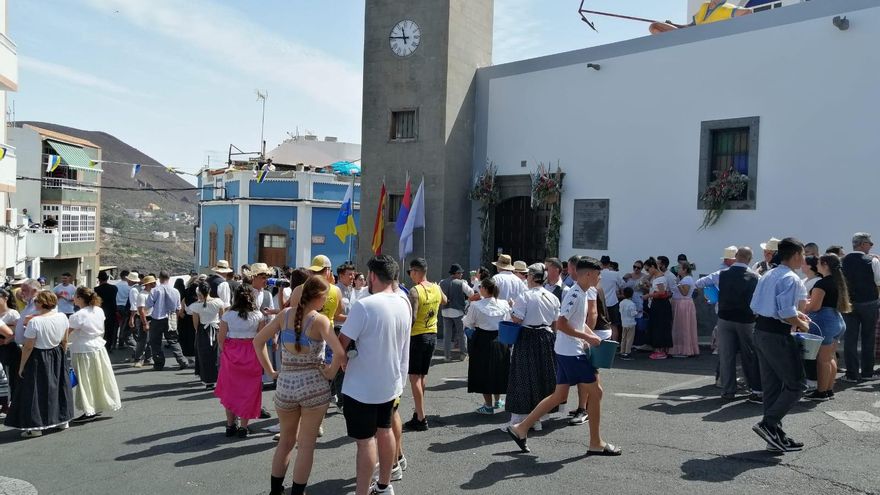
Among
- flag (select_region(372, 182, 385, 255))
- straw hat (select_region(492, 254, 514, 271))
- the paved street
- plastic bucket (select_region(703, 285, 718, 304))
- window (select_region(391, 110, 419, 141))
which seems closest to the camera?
the paved street

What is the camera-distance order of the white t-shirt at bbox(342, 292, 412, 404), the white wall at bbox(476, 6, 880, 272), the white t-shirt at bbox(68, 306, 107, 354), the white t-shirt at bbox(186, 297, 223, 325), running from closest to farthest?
the white t-shirt at bbox(342, 292, 412, 404), the white t-shirt at bbox(68, 306, 107, 354), the white t-shirt at bbox(186, 297, 223, 325), the white wall at bbox(476, 6, 880, 272)

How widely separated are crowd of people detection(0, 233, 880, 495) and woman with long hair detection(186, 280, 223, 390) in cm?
2

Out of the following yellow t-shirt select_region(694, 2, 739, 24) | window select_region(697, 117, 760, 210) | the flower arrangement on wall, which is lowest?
the flower arrangement on wall

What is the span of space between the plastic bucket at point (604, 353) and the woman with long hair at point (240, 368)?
3.33 metres

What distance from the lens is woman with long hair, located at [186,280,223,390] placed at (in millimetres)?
9461

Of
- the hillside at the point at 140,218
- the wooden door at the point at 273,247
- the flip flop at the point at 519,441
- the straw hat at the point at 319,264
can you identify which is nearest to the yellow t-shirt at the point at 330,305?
the straw hat at the point at 319,264

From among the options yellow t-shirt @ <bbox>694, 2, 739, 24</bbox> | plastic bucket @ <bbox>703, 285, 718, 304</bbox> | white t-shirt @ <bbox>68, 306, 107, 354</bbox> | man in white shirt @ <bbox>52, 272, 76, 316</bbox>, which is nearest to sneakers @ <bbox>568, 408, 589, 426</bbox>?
plastic bucket @ <bbox>703, 285, 718, 304</bbox>

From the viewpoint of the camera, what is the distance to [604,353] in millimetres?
5973

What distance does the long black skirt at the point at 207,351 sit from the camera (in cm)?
954

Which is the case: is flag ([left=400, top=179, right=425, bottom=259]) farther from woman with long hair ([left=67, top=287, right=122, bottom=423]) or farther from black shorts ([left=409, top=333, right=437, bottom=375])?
black shorts ([left=409, top=333, right=437, bottom=375])

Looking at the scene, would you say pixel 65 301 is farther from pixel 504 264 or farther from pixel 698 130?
pixel 698 130

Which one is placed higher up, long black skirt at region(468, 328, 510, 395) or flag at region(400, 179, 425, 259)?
flag at region(400, 179, 425, 259)

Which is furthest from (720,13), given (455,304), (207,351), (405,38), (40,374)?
(40,374)

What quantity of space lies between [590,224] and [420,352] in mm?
9397
